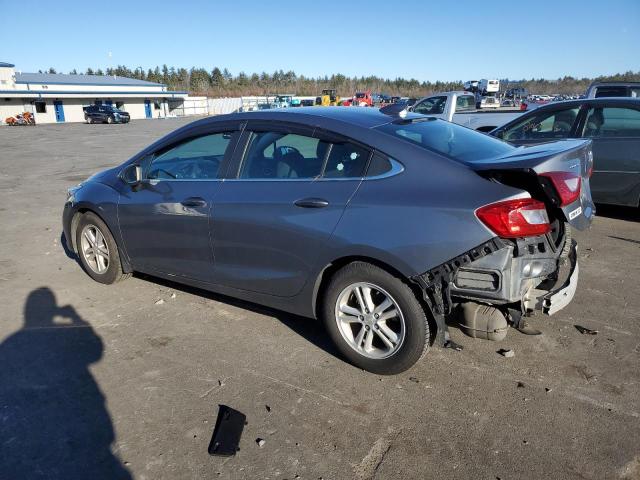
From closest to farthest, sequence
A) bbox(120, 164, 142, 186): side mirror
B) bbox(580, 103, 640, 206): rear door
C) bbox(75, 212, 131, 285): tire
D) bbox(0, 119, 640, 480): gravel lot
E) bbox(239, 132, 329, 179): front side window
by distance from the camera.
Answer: bbox(0, 119, 640, 480): gravel lot, bbox(239, 132, 329, 179): front side window, bbox(120, 164, 142, 186): side mirror, bbox(75, 212, 131, 285): tire, bbox(580, 103, 640, 206): rear door

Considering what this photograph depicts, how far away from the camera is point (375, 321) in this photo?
3271mm

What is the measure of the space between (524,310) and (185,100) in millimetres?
75601

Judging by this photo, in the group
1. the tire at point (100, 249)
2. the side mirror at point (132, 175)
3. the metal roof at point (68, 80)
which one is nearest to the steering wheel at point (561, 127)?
the side mirror at point (132, 175)

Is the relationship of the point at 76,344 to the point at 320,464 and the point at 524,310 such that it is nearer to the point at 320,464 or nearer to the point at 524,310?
the point at 320,464

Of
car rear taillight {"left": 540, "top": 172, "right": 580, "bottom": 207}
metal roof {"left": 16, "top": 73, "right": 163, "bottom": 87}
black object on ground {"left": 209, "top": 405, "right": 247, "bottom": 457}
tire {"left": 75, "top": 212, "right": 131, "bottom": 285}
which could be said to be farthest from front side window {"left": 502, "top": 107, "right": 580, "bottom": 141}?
metal roof {"left": 16, "top": 73, "right": 163, "bottom": 87}

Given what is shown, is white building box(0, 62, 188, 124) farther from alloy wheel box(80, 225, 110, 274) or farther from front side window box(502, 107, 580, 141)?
front side window box(502, 107, 580, 141)

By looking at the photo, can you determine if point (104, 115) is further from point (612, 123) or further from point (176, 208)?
point (176, 208)

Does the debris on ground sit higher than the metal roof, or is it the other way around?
the metal roof

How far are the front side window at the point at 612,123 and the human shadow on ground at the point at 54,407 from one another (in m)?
6.82

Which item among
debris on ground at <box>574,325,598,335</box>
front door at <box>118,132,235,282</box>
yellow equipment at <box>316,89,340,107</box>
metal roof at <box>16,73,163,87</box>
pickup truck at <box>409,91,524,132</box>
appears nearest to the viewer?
debris on ground at <box>574,325,598,335</box>

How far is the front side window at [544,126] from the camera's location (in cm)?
725

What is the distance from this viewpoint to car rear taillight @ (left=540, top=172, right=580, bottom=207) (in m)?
2.90

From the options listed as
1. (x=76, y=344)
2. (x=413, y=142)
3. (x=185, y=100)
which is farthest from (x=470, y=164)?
(x=185, y=100)

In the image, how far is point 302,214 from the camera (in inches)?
134
